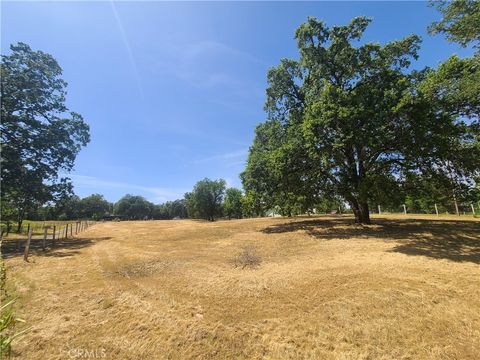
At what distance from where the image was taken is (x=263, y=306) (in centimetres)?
664

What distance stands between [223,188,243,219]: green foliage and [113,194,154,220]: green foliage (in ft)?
207

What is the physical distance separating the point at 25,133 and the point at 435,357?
28.6 metres

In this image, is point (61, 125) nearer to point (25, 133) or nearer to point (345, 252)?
point (25, 133)

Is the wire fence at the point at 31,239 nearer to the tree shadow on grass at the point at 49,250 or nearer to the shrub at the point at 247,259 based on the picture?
the tree shadow on grass at the point at 49,250

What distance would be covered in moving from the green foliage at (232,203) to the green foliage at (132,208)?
207 feet

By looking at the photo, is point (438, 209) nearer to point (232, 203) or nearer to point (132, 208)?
point (232, 203)

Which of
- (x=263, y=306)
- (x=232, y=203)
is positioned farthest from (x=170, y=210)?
(x=263, y=306)

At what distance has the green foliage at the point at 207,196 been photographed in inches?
2375

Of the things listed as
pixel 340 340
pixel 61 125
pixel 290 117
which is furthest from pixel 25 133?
pixel 340 340

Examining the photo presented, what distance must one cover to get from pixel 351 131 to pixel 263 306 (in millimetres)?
12003
